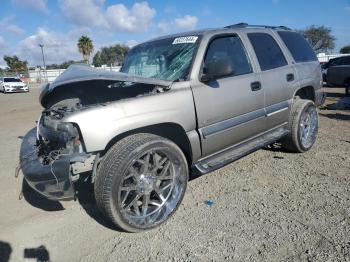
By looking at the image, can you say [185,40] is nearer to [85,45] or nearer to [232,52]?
[232,52]

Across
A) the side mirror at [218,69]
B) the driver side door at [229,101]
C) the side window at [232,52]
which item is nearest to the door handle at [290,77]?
the driver side door at [229,101]

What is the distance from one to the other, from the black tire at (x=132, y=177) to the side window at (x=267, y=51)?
1981 millimetres

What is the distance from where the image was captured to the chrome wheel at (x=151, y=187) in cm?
329

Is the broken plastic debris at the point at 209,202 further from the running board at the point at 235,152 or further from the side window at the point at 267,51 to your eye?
the side window at the point at 267,51

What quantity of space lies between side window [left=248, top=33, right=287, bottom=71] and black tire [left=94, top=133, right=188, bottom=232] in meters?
1.98

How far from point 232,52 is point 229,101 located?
771mm

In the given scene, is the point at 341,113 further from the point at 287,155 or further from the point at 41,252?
the point at 41,252

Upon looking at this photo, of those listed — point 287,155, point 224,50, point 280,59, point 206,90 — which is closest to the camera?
point 206,90

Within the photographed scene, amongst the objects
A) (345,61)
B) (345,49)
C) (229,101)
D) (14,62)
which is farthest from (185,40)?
(14,62)

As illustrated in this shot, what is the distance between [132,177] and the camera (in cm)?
333

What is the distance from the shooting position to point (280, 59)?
5031mm

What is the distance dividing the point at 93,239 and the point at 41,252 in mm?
471

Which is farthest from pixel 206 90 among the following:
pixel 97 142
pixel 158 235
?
pixel 158 235

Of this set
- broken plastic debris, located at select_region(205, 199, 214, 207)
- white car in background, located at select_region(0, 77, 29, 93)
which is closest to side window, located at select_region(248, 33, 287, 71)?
broken plastic debris, located at select_region(205, 199, 214, 207)
